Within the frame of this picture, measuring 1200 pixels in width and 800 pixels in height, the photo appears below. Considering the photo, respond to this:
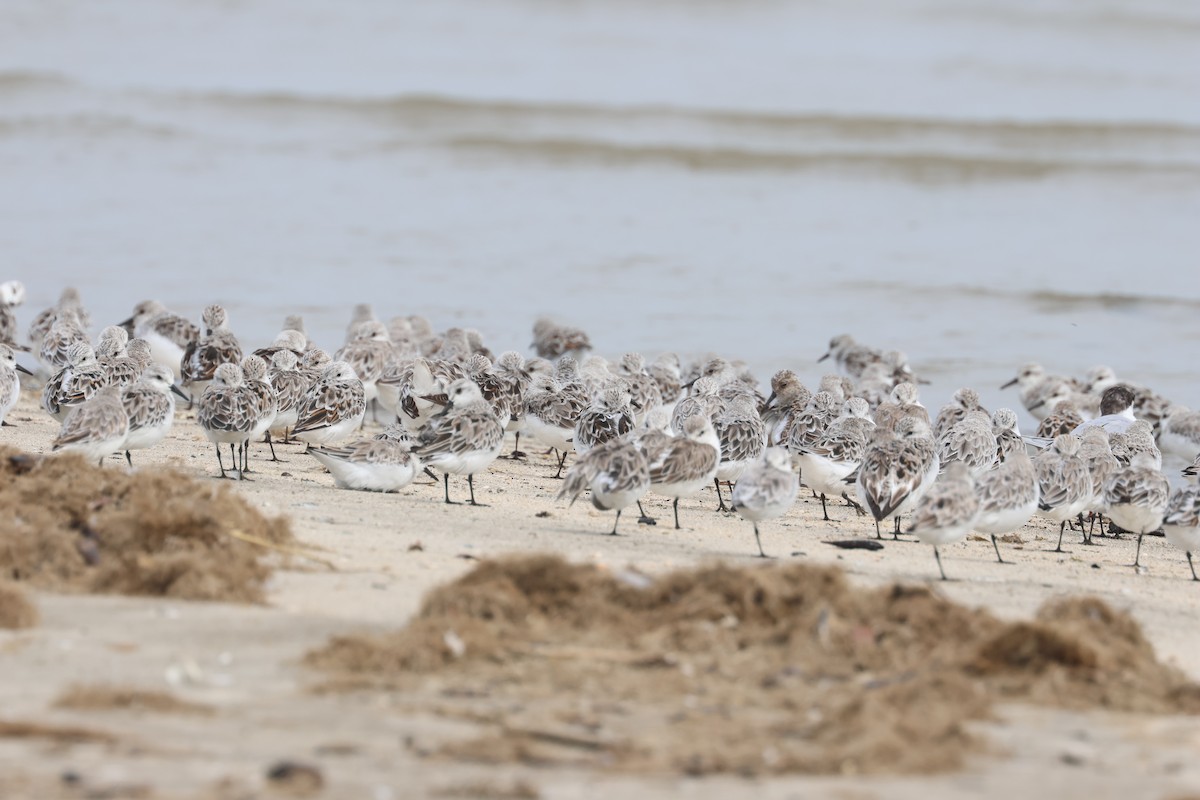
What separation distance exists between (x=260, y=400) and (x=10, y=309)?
6.53 m

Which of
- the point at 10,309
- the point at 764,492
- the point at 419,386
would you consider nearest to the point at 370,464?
the point at 764,492

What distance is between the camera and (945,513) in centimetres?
830

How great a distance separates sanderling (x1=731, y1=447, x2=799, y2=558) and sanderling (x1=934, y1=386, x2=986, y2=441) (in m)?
3.35

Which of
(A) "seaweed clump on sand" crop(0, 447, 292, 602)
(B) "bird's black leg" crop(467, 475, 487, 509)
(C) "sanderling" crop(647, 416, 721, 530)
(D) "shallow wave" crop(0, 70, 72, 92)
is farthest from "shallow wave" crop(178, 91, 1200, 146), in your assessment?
(A) "seaweed clump on sand" crop(0, 447, 292, 602)

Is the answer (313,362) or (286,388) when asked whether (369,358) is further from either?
(286,388)

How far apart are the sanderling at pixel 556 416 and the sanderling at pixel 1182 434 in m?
4.86

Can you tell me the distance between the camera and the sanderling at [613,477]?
29.7ft

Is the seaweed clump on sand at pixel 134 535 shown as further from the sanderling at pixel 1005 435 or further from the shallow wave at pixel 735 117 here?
the shallow wave at pixel 735 117

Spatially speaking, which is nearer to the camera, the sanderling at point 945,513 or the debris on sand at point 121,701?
the debris on sand at point 121,701

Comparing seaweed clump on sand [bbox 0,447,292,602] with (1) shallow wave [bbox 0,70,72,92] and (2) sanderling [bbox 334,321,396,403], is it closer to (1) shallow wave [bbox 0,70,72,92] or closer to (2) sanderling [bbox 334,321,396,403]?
(2) sanderling [bbox 334,321,396,403]

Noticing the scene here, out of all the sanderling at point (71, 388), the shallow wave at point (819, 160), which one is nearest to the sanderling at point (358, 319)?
the sanderling at point (71, 388)

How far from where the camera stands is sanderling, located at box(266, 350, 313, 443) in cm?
1150

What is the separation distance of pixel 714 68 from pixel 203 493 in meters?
29.5

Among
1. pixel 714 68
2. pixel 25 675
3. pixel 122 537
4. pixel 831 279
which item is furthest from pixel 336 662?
pixel 714 68
